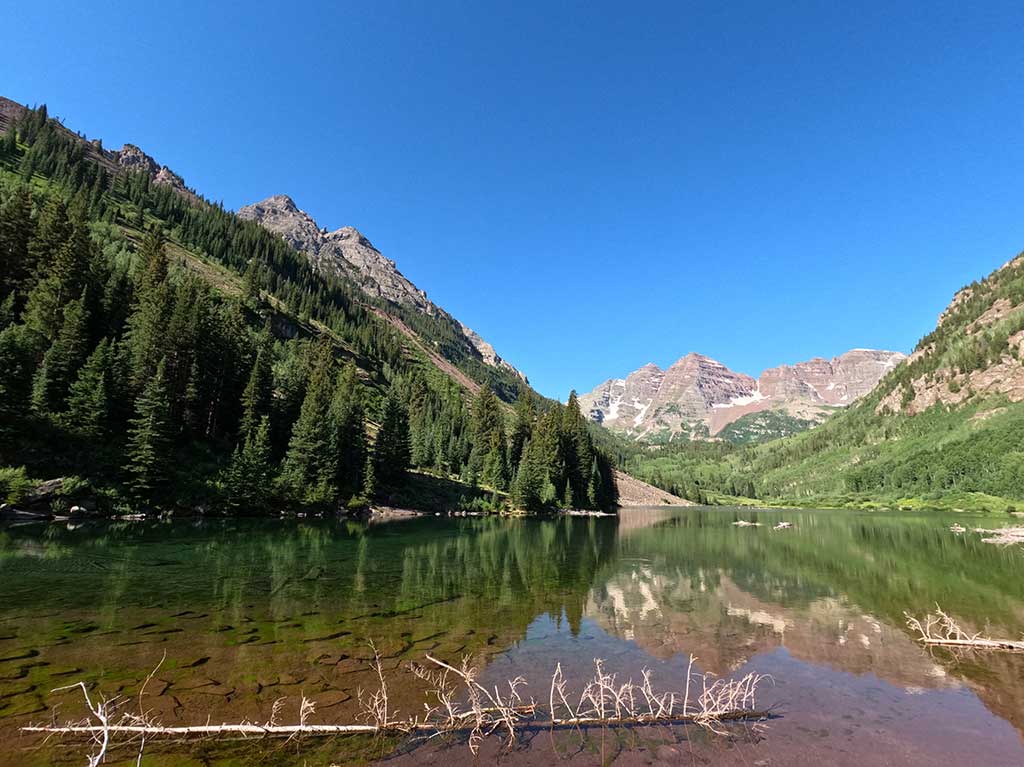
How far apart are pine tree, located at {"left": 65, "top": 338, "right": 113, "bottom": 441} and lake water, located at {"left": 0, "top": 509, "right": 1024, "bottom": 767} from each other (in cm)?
1633

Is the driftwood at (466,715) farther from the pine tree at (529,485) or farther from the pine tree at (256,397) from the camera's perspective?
the pine tree at (529,485)

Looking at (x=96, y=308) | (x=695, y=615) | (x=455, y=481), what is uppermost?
(x=96, y=308)

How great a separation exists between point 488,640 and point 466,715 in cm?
812

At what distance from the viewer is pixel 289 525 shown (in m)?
57.0

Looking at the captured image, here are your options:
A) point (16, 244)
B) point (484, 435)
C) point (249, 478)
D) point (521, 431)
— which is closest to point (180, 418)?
point (249, 478)

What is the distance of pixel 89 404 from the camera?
2068 inches

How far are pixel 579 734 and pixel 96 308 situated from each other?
8416 centimetres

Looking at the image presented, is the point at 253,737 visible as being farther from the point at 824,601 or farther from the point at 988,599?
the point at 988,599

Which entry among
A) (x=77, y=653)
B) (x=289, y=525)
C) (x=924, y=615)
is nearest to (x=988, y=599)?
(x=924, y=615)

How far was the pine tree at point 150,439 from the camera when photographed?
53.5 meters

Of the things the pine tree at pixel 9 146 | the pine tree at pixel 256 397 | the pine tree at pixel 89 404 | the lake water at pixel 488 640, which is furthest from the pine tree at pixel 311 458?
the pine tree at pixel 9 146

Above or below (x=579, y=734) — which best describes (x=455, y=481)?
above

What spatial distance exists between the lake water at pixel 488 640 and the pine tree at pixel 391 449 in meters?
49.9

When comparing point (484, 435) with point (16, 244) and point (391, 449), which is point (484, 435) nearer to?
point (391, 449)
